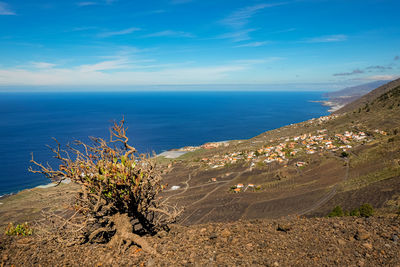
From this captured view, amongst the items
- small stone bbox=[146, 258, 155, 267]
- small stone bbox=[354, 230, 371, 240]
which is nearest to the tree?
small stone bbox=[146, 258, 155, 267]

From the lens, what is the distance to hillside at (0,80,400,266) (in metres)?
5.86

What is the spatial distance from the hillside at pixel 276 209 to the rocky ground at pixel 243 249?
0.03 meters

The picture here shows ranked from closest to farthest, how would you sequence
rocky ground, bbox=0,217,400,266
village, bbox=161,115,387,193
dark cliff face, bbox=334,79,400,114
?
rocky ground, bbox=0,217,400,266 < village, bbox=161,115,387,193 < dark cliff face, bbox=334,79,400,114

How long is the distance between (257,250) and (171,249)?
95.7 inches

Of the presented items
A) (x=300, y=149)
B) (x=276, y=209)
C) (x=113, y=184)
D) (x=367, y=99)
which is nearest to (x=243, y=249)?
(x=113, y=184)

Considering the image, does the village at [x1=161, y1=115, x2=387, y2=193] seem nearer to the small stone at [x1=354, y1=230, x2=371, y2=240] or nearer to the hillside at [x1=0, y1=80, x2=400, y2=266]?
the hillside at [x1=0, y1=80, x2=400, y2=266]

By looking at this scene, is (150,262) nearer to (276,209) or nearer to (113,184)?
(113,184)

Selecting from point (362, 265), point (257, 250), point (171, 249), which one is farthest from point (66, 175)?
point (362, 265)

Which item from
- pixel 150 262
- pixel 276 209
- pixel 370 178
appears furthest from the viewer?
pixel 370 178

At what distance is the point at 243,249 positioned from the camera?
6199mm

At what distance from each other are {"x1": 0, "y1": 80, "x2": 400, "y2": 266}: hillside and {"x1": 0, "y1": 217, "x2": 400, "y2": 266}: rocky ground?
0.09 ft

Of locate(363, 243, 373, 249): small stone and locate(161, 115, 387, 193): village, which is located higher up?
locate(363, 243, 373, 249): small stone

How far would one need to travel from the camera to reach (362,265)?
17.7 ft

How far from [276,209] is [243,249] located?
584 inches
